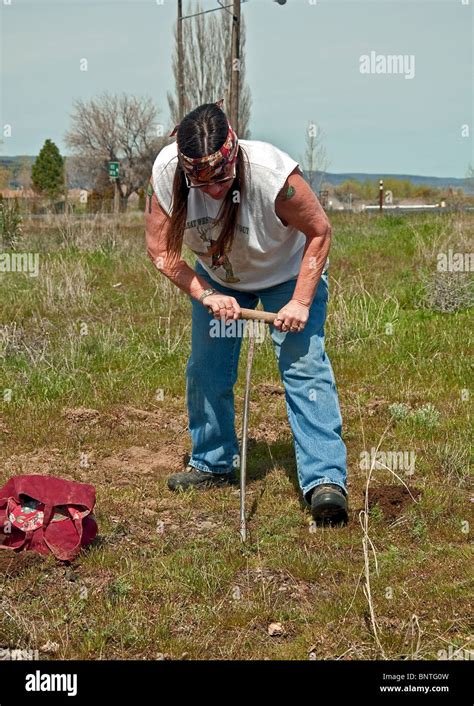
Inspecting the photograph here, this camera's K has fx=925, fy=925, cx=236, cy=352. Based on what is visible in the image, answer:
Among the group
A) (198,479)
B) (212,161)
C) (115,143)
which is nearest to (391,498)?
(198,479)

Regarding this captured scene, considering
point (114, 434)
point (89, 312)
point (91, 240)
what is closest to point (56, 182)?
point (91, 240)

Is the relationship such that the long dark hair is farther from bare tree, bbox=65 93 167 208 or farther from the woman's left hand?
bare tree, bbox=65 93 167 208

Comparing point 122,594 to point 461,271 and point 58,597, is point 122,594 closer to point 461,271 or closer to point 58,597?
point 58,597

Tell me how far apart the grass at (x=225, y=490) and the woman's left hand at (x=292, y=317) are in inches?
33.9

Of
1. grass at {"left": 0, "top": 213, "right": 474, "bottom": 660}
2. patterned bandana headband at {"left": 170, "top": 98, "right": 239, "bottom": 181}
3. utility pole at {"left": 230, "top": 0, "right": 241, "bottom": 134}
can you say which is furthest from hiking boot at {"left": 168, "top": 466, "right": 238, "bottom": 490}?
utility pole at {"left": 230, "top": 0, "right": 241, "bottom": 134}

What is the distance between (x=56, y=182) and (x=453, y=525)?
152 ft

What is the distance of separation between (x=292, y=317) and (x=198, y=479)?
1.18 m

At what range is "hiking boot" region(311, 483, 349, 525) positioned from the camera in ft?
13.1

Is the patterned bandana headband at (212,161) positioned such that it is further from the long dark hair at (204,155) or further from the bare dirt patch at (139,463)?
the bare dirt patch at (139,463)

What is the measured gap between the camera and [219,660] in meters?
3.10

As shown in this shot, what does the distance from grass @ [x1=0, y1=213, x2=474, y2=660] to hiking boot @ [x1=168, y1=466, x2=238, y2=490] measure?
9cm

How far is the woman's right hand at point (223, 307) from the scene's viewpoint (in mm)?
3947

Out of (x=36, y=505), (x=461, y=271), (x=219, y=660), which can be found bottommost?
(x=219, y=660)

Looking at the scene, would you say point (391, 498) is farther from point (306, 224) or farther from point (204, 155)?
point (204, 155)
